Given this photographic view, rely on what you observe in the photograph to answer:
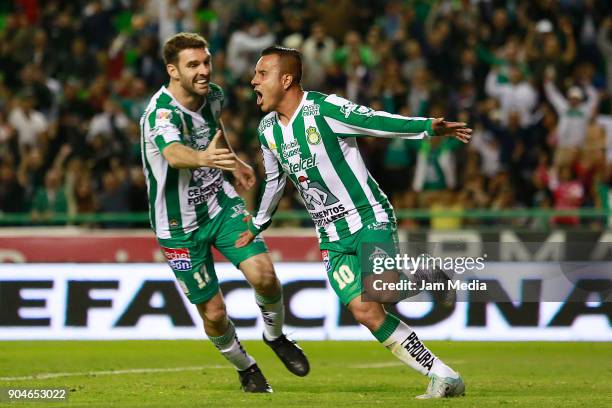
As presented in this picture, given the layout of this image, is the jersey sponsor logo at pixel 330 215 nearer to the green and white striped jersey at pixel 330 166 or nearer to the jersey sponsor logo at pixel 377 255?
the green and white striped jersey at pixel 330 166

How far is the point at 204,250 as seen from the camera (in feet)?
35.4

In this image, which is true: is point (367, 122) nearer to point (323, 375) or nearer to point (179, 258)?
point (179, 258)

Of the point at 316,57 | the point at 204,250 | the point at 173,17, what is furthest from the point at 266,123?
the point at 173,17

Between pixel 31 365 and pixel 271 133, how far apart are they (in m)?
4.64

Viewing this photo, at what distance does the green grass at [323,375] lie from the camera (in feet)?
31.8

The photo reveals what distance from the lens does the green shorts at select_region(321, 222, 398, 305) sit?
971 cm

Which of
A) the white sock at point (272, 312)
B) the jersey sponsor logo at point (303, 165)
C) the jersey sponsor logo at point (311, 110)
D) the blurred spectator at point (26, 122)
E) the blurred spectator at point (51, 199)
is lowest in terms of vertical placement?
the blurred spectator at point (51, 199)

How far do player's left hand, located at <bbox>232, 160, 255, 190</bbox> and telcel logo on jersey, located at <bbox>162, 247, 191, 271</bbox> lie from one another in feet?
2.60

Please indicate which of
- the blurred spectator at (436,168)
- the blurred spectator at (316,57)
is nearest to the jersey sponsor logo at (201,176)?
the blurred spectator at (436,168)

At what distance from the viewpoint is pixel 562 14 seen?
74.9 ft

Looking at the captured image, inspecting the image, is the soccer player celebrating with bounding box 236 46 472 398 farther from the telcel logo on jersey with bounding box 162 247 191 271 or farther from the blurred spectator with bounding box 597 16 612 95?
the blurred spectator with bounding box 597 16 612 95

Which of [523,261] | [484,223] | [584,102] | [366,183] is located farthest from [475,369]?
[584,102]

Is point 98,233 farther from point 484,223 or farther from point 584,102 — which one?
point 584,102
